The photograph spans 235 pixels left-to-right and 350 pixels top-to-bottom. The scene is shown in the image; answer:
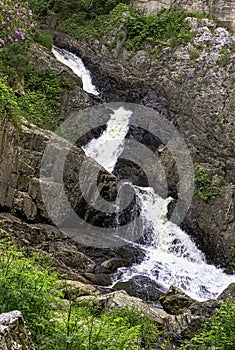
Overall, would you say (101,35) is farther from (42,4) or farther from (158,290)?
(158,290)

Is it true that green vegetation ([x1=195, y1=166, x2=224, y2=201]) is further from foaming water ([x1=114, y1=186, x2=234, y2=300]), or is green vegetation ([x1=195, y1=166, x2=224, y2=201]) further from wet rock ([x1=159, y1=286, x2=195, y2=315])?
wet rock ([x1=159, y1=286, x2=195, y2=315])

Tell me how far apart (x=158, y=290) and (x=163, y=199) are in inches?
149

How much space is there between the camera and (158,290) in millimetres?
9320

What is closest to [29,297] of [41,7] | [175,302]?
[175,302]

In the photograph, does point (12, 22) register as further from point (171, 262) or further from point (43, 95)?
point (171, 262)

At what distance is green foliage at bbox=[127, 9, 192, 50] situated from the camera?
16672 mm

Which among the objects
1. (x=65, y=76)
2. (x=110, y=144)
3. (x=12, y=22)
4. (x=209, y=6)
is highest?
(x=209, y=6)

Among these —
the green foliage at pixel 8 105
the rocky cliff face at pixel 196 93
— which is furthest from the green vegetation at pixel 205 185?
the green foliage at pixel 8 105

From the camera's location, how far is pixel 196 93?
15.2m

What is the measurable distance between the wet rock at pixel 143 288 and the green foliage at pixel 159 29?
10406mm

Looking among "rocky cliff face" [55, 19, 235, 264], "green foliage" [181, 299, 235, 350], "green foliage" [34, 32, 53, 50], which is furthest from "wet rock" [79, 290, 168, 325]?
"green foliage" [34, 32, 53, 50]

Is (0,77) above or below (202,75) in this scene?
below

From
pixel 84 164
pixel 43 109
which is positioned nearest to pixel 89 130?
pixel 43 109

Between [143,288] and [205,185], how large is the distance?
4.42 m
